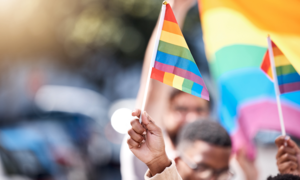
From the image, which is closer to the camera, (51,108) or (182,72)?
(182,72)

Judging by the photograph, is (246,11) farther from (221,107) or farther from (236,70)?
(221,107)

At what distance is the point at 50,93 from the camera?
8.94 meters

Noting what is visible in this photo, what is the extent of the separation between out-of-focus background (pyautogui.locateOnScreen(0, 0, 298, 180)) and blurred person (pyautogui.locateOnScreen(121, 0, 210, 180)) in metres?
3.32

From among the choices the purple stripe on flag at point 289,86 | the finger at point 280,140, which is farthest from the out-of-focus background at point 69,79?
the purple stripe on flag at point 289,86

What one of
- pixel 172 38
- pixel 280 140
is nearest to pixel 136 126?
pixel 172 38

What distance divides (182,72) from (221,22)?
3.31 ft

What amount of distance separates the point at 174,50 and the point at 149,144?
0.51 m

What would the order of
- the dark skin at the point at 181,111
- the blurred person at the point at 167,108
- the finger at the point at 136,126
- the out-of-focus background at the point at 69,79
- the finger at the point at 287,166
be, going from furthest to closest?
the out-of-focus background at the point at 69,79
the dark skin at the point at 181,111
the blurred person at the point at 167,108
the finger at the point at 287,166
the finger at the point at 136,126

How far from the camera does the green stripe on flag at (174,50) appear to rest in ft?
5.83

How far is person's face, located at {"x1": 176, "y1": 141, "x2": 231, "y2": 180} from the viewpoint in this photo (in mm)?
2191

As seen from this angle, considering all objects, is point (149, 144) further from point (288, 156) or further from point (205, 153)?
point (288, 156)

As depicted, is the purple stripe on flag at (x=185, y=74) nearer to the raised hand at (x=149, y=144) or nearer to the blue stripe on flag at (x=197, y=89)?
the blue stripe on flag at (x=197, y=89)

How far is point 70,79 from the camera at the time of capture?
36.0 ft

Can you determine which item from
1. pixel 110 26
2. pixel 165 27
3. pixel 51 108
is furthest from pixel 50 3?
pixel 165 27
